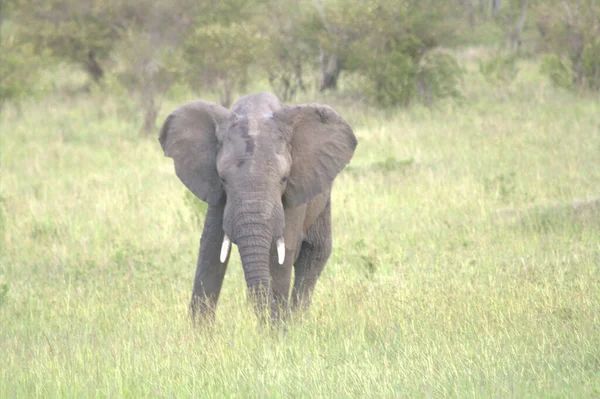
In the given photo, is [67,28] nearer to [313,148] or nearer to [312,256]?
[312,256]

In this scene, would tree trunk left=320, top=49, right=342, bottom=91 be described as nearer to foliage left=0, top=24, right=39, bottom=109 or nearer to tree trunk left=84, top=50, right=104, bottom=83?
foliage left=0, top=24, right=39, bottom=109

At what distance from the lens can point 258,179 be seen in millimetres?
5930

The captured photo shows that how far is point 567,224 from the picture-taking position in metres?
9.78

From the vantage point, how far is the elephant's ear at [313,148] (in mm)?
6535

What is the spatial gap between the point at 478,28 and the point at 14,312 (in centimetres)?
3361

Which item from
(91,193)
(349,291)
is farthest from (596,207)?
(91,193)

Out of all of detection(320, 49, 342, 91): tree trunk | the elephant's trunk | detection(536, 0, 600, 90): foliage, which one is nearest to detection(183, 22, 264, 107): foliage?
detection(320, 49, 342, 91): tree trunk

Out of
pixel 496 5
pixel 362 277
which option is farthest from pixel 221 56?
pixel 496 5

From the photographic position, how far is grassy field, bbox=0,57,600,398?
16.6 feet

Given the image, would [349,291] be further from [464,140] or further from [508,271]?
[464,140]

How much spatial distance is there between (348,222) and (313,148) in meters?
4.18

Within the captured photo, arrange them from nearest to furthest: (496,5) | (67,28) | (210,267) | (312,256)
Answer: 1. (210,267)
2. (312,256)
3. (67,28)
4. (496,5)

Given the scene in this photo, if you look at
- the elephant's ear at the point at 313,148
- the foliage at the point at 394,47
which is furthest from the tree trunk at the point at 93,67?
the elephant's ear at the point at 313,148

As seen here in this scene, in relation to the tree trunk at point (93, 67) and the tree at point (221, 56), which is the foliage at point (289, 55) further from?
the tree trunk at point (93, 67)
